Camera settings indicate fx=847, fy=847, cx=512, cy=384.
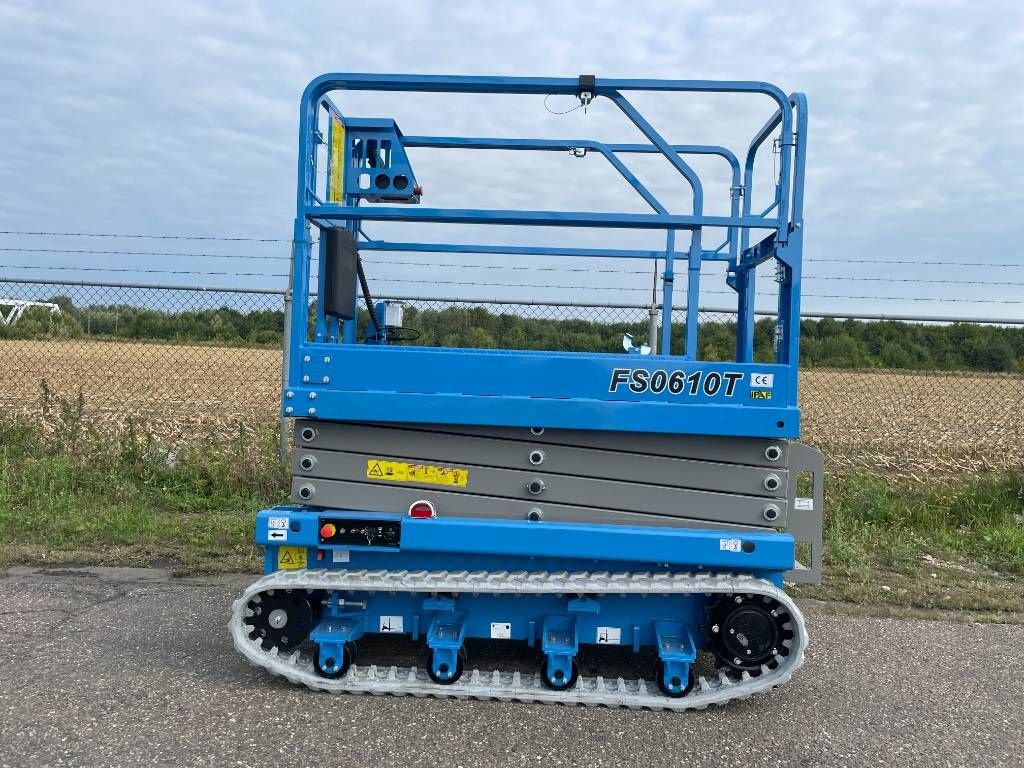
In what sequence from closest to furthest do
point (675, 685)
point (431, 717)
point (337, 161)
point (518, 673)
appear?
point (431, 717) → point (675, 685) → point (518, 673) → point (337, 161)

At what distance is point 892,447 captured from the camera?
847 cm

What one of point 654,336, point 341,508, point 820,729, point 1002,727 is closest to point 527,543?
point 341,508

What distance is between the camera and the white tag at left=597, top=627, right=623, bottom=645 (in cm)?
385

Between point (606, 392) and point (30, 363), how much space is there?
1201 centimetres

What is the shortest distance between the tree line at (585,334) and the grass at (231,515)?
95 cm

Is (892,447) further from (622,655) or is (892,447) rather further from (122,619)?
(122,619)

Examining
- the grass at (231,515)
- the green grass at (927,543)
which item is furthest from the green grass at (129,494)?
the green grass at (927,543)

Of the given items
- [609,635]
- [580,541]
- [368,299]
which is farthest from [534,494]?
[368,299]

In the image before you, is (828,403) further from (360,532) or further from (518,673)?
(360,532)

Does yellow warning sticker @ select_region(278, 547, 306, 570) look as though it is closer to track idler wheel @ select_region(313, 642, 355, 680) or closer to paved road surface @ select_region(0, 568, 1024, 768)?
track idler wheel @ select_region(313, 642, 355, 680)

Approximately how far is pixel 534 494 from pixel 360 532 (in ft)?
2.60

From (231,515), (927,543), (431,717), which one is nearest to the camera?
(431,717)

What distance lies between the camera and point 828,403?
9695 mm

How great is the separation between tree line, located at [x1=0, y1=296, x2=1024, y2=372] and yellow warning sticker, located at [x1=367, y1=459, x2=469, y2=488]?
3167mm
